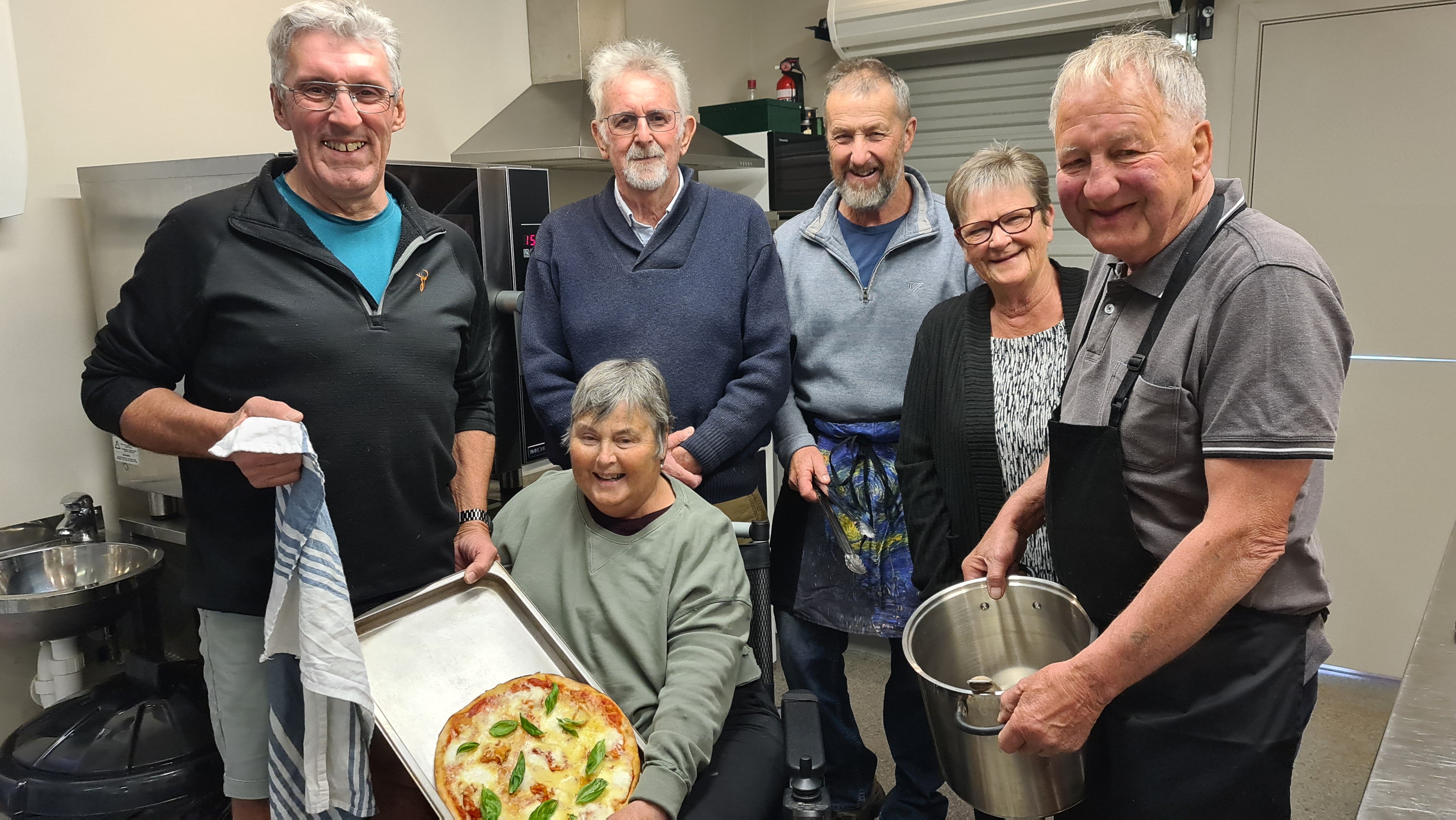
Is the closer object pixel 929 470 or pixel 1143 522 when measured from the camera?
pixel 1143 522

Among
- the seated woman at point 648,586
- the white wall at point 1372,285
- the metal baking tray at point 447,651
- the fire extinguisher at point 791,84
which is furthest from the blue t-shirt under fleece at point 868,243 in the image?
the fire extinguisher at point 791,84

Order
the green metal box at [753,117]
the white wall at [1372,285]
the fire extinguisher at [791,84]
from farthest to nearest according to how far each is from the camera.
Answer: the fire extinguisher at [791,84]
the green metal box at [753,117]
the white wall at [1372,285]

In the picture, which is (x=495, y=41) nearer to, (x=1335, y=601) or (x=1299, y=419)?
(x=1299, y=419)

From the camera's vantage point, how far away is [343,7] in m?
1.48

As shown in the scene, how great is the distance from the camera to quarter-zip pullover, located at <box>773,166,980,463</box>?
6.66 ft

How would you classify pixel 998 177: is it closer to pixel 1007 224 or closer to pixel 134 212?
pixel 1007 224

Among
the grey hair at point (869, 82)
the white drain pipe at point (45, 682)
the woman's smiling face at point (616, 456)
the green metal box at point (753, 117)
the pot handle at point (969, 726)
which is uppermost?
the green metal box at point (753, 117)

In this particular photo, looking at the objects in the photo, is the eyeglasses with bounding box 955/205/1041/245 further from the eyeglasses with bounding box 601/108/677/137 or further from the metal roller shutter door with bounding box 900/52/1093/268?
the metal roller shutter door with bounding box 900/52/1093/268

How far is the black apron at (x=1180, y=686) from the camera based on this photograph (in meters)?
1.22

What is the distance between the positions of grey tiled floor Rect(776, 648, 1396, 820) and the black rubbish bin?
65.8 inches

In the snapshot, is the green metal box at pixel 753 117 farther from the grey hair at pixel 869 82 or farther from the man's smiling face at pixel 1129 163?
the man's smiling face at pixel 1129 163

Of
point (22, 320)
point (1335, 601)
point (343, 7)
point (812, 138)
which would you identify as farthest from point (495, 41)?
point (1335, 601)

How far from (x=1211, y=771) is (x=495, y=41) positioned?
2955 millimetres

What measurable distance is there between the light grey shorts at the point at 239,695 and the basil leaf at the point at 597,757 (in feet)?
1.65
